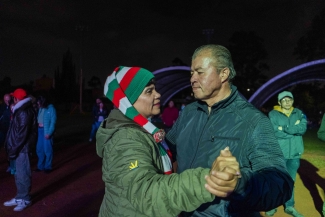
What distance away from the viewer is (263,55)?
1956 inches

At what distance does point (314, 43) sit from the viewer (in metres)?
43.6

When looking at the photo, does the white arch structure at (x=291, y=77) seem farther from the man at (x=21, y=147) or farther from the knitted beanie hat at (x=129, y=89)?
the knitted beanie hat at (x=129, y=89)

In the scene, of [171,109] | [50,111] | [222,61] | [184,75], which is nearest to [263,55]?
[184,75]

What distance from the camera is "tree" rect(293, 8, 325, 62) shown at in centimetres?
4300

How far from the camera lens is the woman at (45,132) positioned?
286 inches

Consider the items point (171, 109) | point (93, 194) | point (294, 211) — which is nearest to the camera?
point (294, 211)

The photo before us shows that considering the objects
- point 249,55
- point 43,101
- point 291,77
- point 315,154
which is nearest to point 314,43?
point 249,55

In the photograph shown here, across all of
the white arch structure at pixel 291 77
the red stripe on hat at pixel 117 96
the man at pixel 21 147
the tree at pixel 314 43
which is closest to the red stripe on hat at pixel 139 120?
the red stripe on hat at pixel 117 96

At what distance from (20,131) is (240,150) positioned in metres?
4.55

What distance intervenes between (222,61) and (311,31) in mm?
49232

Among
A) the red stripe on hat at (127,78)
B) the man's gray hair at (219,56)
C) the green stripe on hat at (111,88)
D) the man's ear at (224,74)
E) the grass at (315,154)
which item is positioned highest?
the man's gray hair at (219,56)

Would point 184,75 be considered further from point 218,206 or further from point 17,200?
point 218,206

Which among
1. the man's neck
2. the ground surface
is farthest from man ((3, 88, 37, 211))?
the man's neck

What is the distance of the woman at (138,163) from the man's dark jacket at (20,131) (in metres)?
3.65
